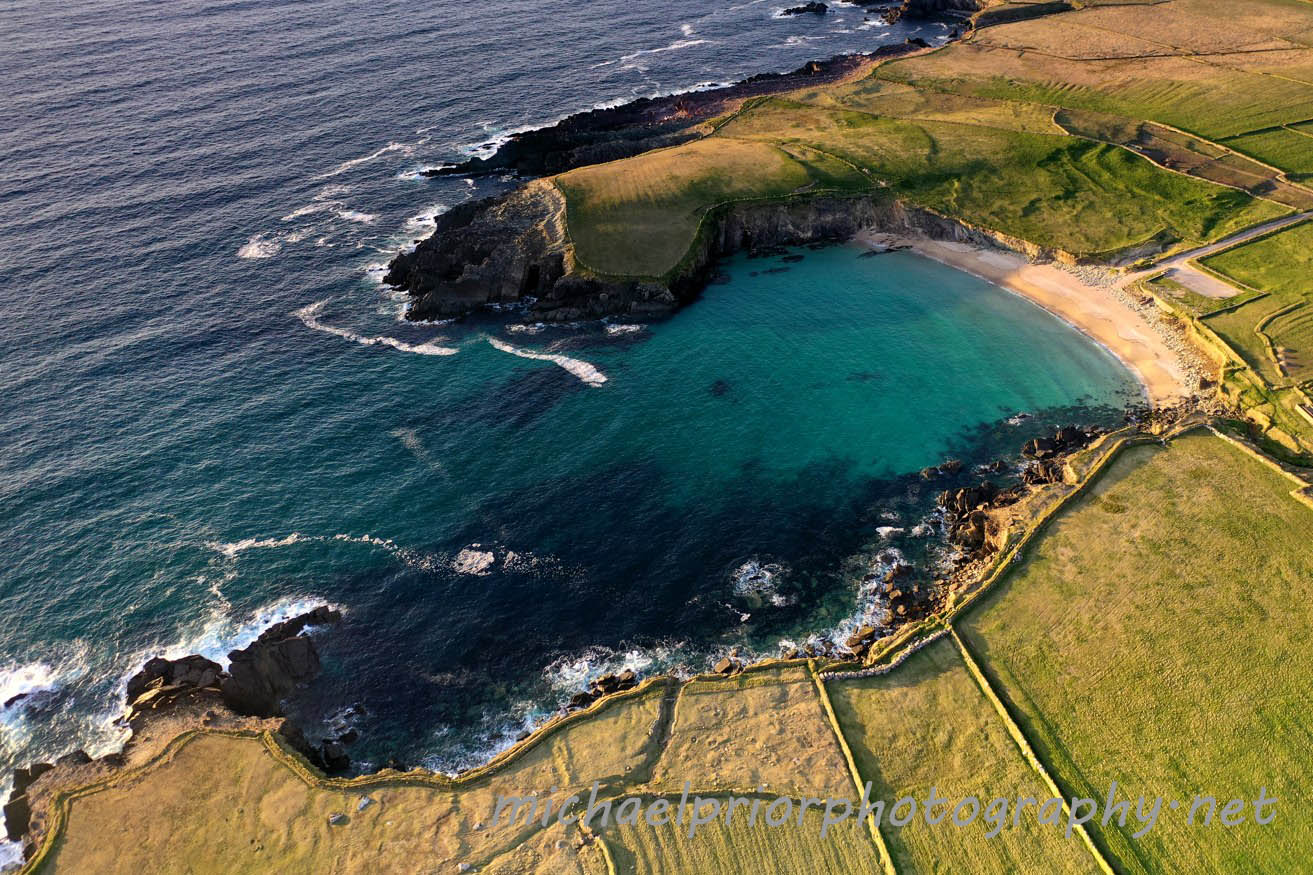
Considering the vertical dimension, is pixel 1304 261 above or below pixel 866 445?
above

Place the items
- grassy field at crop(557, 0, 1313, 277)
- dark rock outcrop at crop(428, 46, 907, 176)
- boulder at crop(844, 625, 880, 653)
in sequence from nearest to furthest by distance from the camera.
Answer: boulder at crop(844, 625, 880, 653) < grassy field at crop(557, 0, 1313, 277) < dark rock outcrop at crop(428, 46, 907, 176)

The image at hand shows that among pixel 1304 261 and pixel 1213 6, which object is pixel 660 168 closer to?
pixel 1304 261

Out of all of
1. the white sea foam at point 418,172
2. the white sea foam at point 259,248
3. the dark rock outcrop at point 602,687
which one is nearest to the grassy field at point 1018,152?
the white sea foam at point 418,172

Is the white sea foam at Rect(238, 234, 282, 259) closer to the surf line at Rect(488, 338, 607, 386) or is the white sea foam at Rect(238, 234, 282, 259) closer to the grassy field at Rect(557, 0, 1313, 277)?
the surf line at Rect(488, 338, 607, 386)

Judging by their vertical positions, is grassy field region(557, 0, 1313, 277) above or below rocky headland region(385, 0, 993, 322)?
above

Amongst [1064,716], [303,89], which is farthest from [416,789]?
[303,89]

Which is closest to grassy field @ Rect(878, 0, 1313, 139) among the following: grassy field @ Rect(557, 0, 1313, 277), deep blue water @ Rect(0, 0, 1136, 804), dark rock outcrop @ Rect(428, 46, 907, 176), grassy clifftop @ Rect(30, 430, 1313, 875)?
grassy field @ Rect(557, 0, 1313, 277)
